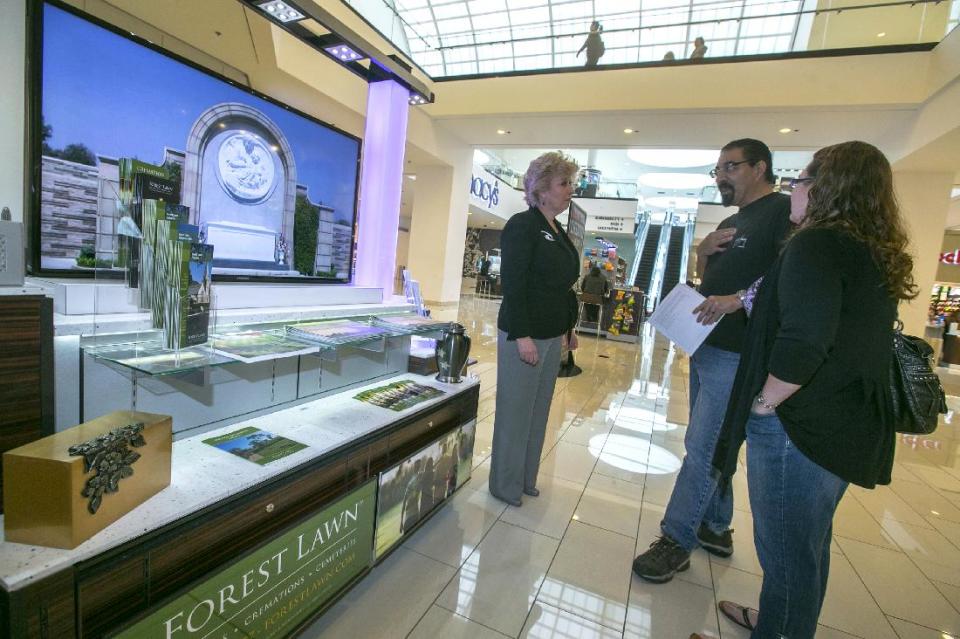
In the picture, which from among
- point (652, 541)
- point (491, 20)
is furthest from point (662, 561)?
point (491, 20)

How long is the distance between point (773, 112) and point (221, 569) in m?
7.99

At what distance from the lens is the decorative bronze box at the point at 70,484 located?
0.86 m

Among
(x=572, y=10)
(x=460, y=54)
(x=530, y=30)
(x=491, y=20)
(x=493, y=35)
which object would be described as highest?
(x=572, y=10)

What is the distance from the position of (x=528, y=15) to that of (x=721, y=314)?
34.9 ft

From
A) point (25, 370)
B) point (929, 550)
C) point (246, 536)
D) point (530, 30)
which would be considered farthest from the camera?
point (530, 30)

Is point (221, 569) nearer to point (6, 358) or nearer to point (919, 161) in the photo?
point (6, 358)

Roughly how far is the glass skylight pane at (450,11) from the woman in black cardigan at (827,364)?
10.5 m

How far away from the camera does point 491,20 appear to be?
990 centimetres

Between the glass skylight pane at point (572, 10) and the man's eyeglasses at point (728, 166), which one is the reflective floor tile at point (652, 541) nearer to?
the man's eyeglasses at point (728, 166)

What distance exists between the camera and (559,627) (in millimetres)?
1645

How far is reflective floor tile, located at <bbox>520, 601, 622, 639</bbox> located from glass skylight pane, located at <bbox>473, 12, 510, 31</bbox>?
36.1 ft

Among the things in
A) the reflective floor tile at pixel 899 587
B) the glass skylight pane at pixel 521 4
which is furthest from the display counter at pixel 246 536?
the glass skylight pane at pixel 521 4

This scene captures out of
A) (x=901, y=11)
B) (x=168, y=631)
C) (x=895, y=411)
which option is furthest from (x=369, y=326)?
(x=901, y=11)

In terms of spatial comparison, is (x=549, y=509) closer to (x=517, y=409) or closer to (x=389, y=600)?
(x=517, y=409)
